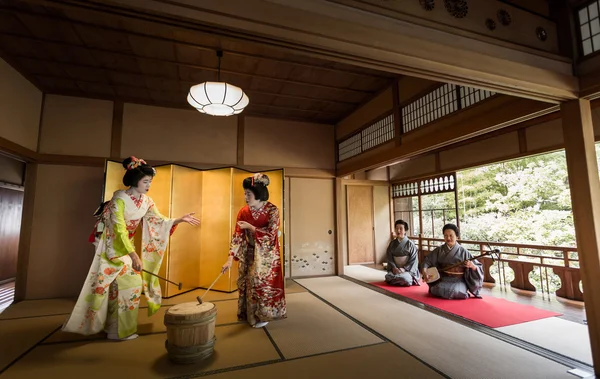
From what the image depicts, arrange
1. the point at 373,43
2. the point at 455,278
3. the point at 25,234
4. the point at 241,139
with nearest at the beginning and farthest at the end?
the point at 373,43, the point at 455,278, the point at 25,234, the point at 241,139

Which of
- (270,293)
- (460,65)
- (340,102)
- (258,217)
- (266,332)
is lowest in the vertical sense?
(266,332)

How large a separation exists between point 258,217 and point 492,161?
4341mm

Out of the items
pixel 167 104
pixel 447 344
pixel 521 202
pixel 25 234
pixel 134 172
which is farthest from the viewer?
pixel 521 202

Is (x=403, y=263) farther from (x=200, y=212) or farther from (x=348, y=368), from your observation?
(x=200, y=212)

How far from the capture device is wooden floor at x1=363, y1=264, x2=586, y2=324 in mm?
3154

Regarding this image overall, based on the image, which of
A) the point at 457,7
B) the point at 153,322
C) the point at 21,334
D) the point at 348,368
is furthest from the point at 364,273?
the point at 21,334

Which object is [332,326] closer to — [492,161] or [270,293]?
[270,293]

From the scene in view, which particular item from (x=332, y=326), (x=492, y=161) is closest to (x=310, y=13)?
(x=332, y=326)

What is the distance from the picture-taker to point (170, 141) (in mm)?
4836

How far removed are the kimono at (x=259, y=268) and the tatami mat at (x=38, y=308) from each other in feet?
7.57

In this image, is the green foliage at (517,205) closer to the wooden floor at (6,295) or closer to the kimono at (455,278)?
the kimono at (455,278)

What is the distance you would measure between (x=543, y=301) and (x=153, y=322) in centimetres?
472

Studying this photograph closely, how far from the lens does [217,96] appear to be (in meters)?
3.32

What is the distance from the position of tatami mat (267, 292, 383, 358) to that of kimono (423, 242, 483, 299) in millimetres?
1604
